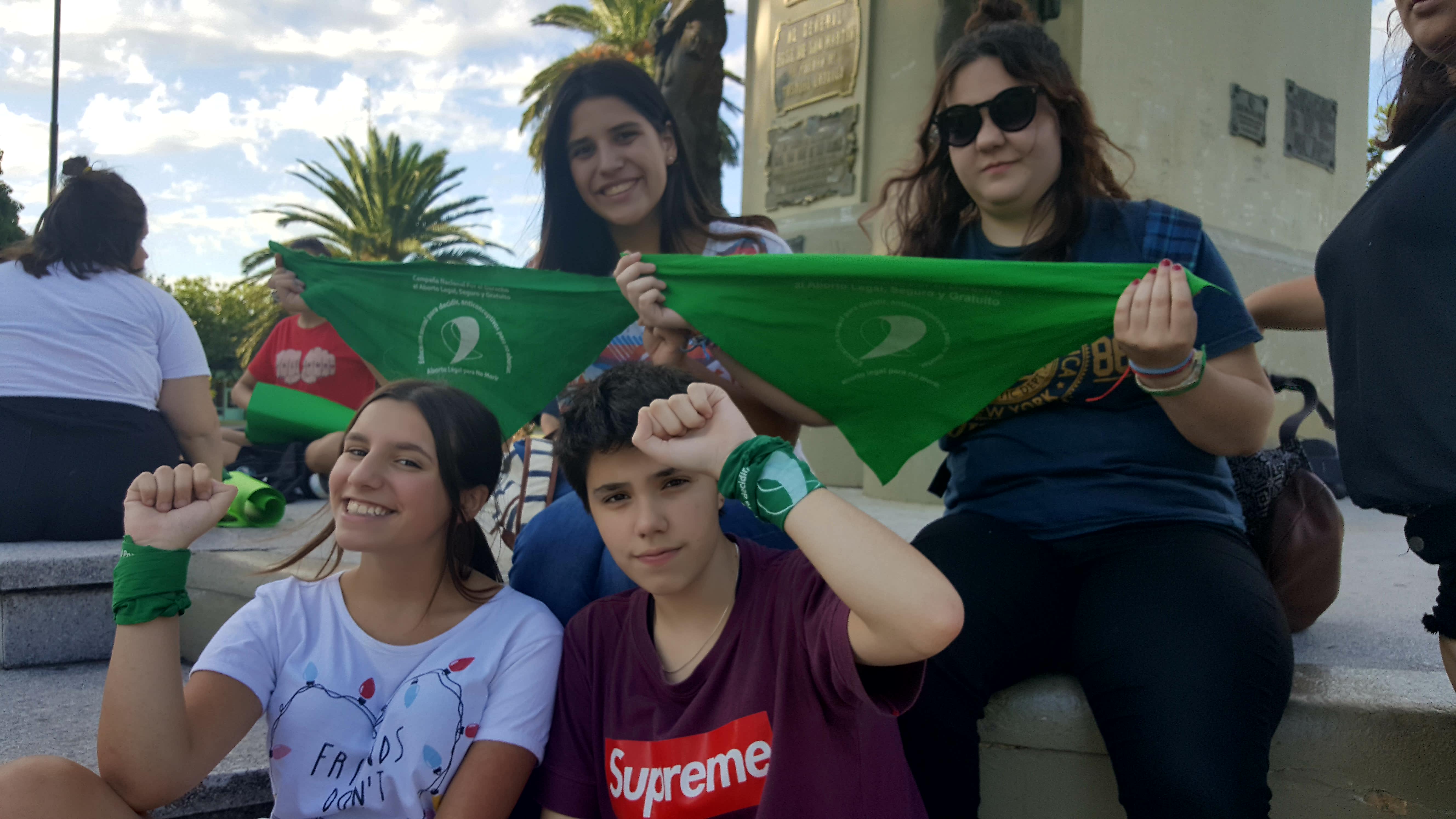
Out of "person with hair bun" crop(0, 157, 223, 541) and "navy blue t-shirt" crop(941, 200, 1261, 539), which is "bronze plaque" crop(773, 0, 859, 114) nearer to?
"person with hair bun" crop(0, 157, 223, 541)

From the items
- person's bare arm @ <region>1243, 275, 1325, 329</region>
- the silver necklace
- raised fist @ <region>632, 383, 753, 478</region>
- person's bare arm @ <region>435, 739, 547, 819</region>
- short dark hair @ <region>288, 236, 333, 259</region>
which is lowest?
person's bare arm @ <region>435, 739, 547, 819</region>

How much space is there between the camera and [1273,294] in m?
2.10

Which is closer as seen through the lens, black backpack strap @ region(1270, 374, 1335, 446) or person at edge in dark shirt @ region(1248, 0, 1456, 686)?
person at edge in dark shirt @ region(1248, 0, 1456, 686)

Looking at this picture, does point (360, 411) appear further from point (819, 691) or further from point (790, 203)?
point (790, 203)

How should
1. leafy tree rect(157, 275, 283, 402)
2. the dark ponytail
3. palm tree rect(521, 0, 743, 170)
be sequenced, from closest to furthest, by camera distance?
the dark ponytail < palm tree rect(521, 0, 743, 170) < leafy tree rect(157, 275, 283, 402)

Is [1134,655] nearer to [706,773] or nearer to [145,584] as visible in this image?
[706,773]

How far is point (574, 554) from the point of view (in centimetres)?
224

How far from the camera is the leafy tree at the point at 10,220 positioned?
8156mm

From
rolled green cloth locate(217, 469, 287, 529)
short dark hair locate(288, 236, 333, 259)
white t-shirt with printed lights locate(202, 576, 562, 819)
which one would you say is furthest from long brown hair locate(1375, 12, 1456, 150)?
short dark hair locate(288, 236, 333, 259)

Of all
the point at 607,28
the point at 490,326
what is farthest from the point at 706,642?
the point at 607,28

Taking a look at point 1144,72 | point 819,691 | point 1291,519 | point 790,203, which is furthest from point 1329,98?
point 819,691

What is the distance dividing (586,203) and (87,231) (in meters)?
2.12

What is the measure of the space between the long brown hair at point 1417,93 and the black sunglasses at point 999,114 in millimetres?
703

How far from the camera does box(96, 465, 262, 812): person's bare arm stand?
1.73 m
